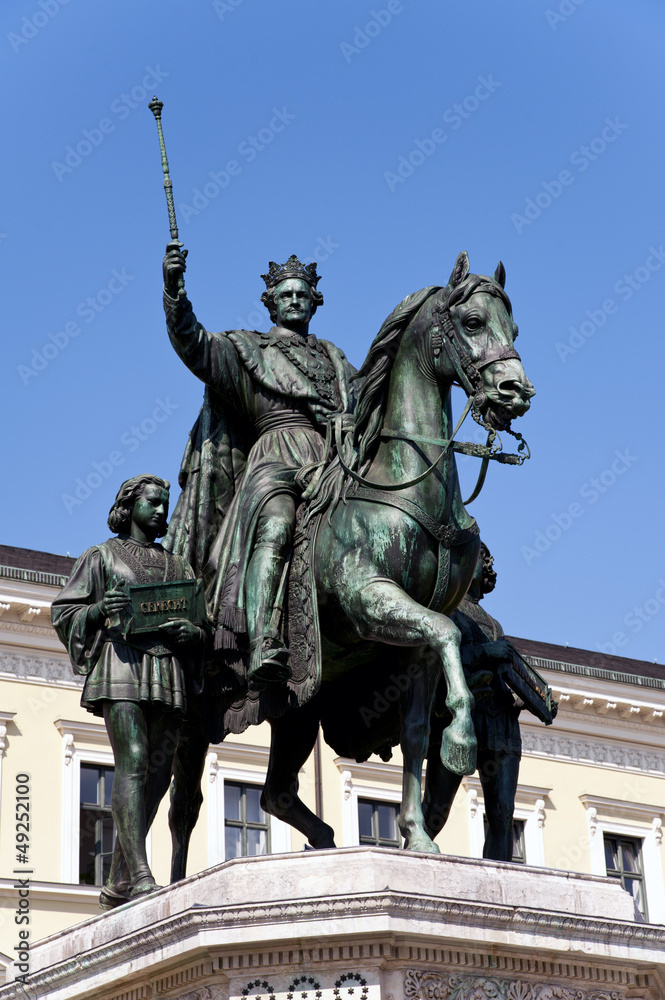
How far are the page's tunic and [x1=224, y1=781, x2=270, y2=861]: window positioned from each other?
21772mm

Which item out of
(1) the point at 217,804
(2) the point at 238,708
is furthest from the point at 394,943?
(1) the point at 217,804

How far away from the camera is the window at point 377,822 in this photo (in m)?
35.1

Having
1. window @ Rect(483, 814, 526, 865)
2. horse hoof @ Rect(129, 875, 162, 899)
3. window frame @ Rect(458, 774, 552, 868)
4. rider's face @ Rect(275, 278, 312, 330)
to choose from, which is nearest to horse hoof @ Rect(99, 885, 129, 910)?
horse hoof @ Rect(129, 875, 162, 899)

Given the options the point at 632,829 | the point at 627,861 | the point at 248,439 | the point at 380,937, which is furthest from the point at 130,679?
the point at 627,861

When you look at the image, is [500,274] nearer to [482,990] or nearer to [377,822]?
[482,990]

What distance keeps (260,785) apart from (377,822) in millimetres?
2622

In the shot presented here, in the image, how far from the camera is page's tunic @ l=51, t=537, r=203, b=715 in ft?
37.6

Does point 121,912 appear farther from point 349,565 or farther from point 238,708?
point 349,565

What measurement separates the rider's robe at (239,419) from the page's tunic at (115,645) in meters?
0.31

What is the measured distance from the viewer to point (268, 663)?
10.9 metres

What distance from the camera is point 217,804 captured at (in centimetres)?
3366

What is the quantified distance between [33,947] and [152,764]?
4.13ft

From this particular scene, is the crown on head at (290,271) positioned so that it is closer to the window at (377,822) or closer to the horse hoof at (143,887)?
the horse hoof at (143,887)

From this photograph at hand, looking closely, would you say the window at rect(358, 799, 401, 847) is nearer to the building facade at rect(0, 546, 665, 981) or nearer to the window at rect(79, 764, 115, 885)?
the building facade at rect(0, 546, 665, 981)
